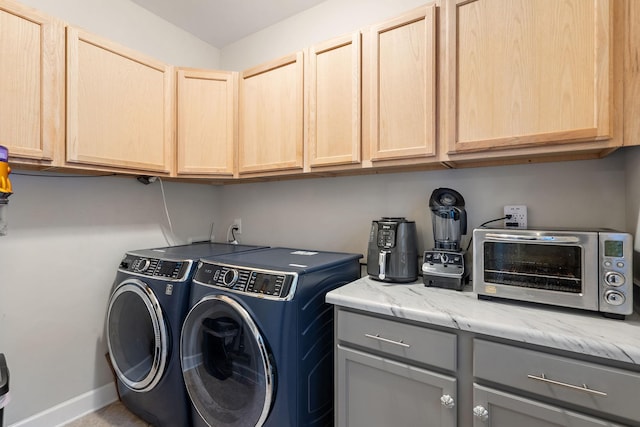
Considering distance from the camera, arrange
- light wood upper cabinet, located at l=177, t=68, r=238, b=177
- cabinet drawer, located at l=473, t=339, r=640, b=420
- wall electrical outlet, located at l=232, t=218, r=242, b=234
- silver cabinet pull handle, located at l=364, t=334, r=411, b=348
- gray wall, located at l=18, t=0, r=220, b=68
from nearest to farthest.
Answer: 1. cabinet drawer, located at l=473, t=339, r=640, b=420
2. silver cabinet pull handle, located at l=364, t=334, r=411, b=348
3. gray wall, located at l=18, t=0, r=220, b=68
4. light wood upper cabinet, located at l=177, t=68, r=238, b=177
5. wall electrical outlet, located at l=232, t=218, r=242, b=234

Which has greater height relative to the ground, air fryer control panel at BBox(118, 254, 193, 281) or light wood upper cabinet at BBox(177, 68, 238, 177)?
light wood upper cabinet at BBox(177, 68, 238, 177)

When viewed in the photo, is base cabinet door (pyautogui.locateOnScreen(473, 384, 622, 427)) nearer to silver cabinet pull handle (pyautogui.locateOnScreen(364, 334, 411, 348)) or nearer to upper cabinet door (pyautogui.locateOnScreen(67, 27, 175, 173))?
silver cabinet pull handle (pyautogui.locateOnScreen(364, 334, 411, 348))

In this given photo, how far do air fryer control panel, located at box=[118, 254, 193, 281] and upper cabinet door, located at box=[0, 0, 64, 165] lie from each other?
691mm

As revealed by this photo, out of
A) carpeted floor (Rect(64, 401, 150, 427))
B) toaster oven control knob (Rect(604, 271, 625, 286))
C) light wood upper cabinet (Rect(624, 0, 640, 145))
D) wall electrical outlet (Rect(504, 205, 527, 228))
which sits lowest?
carpeted floor (Rect(64, 401, 150, 427))

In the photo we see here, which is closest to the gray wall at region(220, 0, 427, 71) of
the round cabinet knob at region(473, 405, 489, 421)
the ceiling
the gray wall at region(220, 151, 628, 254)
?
the ceiling

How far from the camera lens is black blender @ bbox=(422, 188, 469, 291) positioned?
1424 mm

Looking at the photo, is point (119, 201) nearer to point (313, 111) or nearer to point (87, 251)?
point (87, 251)

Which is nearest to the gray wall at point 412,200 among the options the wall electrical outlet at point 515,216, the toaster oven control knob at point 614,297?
the wall electrical outlet at point 515,216

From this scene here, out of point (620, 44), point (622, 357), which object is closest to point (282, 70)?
point (620, 44)

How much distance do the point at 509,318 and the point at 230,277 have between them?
1169 millimetres

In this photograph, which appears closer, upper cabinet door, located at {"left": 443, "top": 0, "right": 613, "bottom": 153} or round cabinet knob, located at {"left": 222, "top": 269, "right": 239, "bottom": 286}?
upper cabinet door, located at {"left": 443, "top": 0, "right": 613, "bottom": 153}

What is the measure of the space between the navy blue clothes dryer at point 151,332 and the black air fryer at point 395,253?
1.01 metres

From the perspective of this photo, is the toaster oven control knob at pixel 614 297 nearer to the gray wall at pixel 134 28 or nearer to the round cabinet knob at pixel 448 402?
the round cabinet knob at pixel 448 402

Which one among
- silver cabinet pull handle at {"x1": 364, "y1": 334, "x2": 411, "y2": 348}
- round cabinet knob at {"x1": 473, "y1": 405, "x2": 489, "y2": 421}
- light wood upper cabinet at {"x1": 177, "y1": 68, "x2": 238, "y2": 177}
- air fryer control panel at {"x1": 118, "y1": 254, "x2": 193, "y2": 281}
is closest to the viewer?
round cabinet knob at {"x1": 473, "y1": 405, "x2": 489, "y2": 421}
